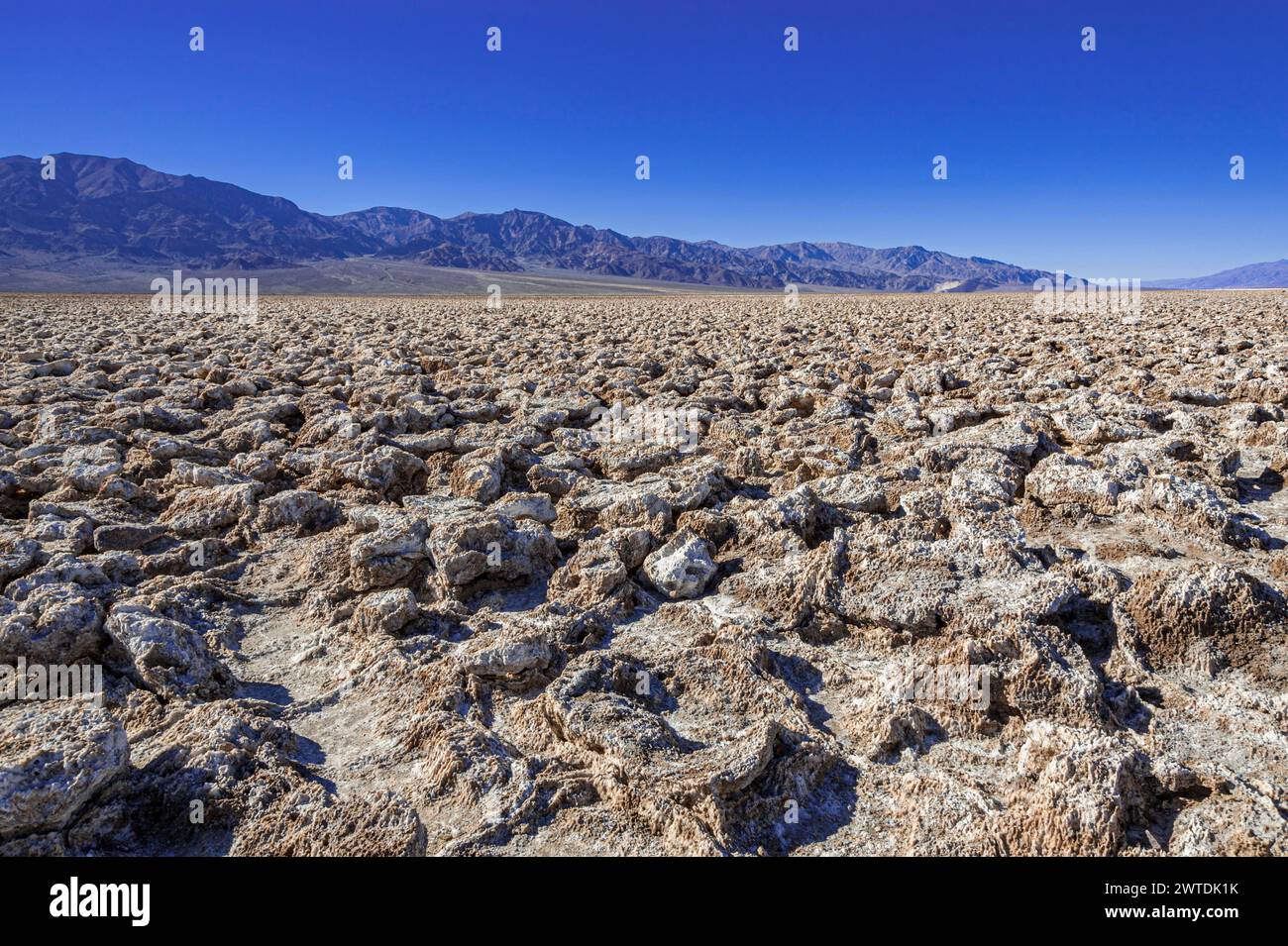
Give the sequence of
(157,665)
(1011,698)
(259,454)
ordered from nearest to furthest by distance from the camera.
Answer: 1. (1011,698)
2. (157,665)
3. (259,454)

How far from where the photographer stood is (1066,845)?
5.58 ft

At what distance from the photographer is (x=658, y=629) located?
294cm

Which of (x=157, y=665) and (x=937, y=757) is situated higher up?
(x=157, y=665)

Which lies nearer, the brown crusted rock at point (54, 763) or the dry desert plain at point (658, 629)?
the brown crusted rock at point (54, 763)

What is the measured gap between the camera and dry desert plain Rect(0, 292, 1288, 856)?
1865 millimetres

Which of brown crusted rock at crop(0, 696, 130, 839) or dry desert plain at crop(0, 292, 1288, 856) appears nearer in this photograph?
brown crusted rock at crop(0, 696, 130, 839)

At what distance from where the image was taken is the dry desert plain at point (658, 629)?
187cm

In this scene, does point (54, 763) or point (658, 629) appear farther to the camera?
point (658, 629)
